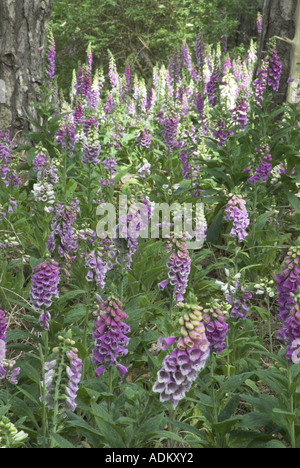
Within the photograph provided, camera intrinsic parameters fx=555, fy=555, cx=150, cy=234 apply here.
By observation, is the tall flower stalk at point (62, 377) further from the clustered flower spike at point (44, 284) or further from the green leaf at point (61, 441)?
the clustered flower spike at point (44, 284)

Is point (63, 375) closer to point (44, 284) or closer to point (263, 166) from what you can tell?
point (44, 284)

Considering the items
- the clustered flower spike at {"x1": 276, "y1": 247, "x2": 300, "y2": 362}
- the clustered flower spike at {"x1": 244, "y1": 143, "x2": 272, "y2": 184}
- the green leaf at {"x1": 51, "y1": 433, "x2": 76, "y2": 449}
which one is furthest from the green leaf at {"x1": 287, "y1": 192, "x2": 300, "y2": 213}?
the green leaf at {"x1": 51, "y1": 433, "x2": 76, "y2": 449}

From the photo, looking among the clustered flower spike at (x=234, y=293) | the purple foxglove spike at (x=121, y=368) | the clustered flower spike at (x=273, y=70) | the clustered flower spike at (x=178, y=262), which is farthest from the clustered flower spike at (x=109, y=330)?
the clustered flower spike at (x=273, y=70)

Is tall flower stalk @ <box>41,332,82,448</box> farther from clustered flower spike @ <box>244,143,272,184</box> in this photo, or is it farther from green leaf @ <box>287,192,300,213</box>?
green leaf @ <box>287,192,300,213</box>

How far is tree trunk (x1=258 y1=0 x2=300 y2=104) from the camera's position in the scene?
5.61m

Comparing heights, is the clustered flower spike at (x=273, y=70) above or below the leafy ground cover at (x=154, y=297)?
above

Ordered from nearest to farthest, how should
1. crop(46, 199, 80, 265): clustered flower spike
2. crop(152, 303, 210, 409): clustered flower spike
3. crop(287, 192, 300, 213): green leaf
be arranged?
crop(152, 303, 210, 409): clustered flower spike < crop(46, 199, 80, 265): clustered flower spike < crop(287, 192, 300, 213): green leaf

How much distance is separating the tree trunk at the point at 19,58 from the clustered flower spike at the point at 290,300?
4735 millimetres

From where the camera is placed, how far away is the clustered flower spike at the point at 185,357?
191cm

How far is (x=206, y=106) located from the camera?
634 cm
